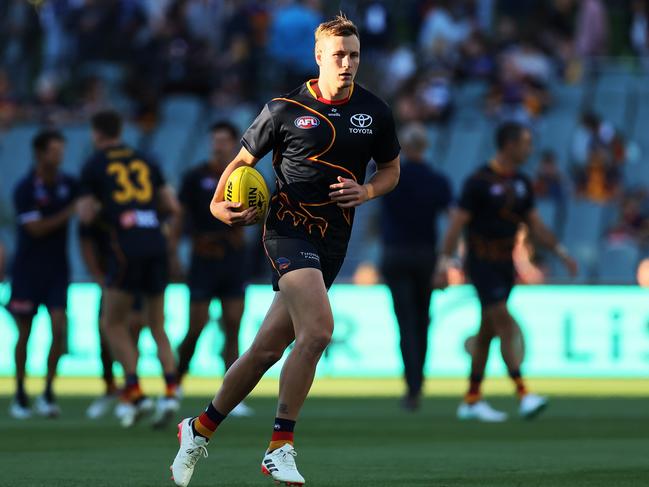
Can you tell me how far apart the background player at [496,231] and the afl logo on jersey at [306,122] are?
568 cm

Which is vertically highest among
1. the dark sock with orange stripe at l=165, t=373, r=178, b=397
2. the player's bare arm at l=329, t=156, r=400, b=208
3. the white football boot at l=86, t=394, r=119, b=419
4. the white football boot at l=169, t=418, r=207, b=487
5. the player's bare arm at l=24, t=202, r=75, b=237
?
the player's bare arm at l=329, t=156, r=400, b=208

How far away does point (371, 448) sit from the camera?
10.4 m

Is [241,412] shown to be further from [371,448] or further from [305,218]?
[305,218]

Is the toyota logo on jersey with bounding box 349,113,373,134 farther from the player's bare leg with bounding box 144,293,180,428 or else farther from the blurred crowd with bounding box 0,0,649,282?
the blurred crowd with bounding box 0,0,649,282

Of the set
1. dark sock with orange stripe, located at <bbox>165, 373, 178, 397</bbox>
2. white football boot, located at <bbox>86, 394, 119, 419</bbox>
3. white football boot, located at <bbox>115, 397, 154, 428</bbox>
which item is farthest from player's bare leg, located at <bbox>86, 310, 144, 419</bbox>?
dark sock with orange stripe, located at <bbox>165, 373, 178, 397</bbox>

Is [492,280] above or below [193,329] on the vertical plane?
above

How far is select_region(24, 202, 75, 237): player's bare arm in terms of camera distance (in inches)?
552

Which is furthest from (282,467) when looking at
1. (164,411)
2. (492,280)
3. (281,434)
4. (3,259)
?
(3,259)

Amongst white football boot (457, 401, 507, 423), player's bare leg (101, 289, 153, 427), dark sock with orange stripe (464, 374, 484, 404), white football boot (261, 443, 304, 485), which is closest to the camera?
white football boot (261, 443, 304, 485)

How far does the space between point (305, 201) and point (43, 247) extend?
6.55 meters

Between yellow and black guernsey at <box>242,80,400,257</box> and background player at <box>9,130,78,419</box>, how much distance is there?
6.08 metres

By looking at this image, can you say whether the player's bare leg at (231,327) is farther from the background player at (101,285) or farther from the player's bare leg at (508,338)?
the player's bare leg at (508,338)

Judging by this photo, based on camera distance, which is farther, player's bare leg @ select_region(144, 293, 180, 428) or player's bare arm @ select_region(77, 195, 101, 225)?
player's bare arm @ select_region(77, 195, 101, 225)

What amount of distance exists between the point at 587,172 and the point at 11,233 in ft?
29.2
